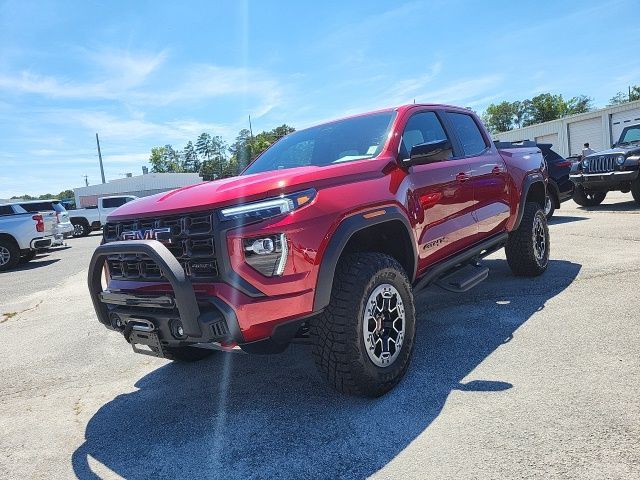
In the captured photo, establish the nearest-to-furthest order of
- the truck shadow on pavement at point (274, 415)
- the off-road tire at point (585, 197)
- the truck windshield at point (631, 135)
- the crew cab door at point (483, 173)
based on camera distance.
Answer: the truck shadow on pavement at point (274, 415) < the crew cab door at point (483, 173) < the truck windshield at point (631, 135) < the off-road tire at point (585, 197)

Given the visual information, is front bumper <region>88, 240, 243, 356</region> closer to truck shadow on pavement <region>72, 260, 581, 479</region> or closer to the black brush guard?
→ the black brush guard

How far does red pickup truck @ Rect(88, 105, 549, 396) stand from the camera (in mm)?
2639

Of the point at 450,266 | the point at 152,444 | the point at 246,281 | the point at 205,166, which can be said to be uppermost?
the point at 205,166

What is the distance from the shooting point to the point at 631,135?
1254 centimetres

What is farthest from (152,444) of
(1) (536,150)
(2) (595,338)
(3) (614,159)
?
(3) (614,159)

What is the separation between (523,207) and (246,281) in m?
3.91

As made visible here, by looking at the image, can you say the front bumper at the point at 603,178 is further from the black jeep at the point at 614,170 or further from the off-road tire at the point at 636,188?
the off-road tire at the point at 636,188

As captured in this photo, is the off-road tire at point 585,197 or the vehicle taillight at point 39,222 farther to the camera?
the vehicle taillight at point 39,222

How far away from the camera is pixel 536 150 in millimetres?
6188

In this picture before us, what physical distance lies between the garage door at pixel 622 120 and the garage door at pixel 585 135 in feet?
3.15

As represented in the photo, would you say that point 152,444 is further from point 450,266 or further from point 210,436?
point 450,266

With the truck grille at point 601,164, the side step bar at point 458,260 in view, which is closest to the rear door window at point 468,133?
the side step bar at point 458,260

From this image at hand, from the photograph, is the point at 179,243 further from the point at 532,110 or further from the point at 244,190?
the point at 532,110

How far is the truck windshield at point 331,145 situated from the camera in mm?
3773
